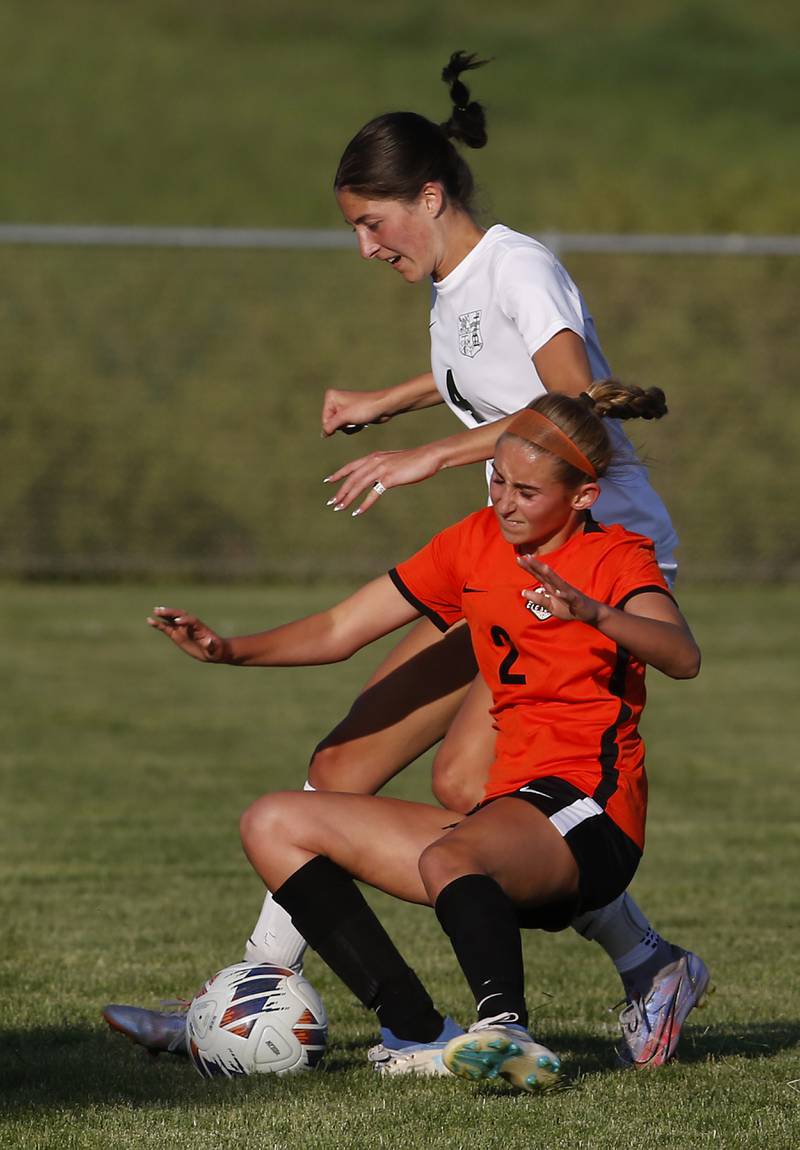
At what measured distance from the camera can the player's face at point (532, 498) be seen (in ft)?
13.8

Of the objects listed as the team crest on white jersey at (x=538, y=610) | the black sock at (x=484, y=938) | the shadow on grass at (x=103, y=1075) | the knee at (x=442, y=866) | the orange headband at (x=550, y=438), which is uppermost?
the orange headband at (x=550, y=438)

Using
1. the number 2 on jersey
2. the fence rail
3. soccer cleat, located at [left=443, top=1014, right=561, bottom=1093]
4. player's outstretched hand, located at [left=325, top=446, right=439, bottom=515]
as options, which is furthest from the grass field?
the fence rail

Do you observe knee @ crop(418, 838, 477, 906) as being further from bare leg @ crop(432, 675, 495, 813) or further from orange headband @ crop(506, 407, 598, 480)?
orange headband @ crop(506, 407, 598, 480)

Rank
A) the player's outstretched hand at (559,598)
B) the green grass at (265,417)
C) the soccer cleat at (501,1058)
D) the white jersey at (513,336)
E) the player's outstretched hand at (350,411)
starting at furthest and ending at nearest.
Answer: the green grass at (265,417), the player's outstretched hand at (350,411), the white jersey at (513,336), the player's outstretched hand at (559,598), the soccer cleat at (501,1058)

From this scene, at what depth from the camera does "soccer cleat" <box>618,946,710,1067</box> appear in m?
4.44

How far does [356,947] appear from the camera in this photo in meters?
4.30

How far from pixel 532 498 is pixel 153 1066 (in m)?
1.60

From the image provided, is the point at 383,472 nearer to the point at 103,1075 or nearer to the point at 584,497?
the point at 584,497

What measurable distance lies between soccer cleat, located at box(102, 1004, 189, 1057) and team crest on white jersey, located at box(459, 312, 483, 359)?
1.75 meters

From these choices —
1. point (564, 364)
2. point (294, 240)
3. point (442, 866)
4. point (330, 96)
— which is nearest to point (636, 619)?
point (442, 866)

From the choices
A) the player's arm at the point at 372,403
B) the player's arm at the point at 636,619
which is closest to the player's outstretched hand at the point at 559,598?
the player's arm at the point at 636,619

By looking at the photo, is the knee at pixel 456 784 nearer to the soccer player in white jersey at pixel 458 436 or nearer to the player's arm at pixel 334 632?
the soccer player in white jersey at pixel 458 436

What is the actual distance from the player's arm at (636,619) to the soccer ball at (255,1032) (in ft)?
3.71

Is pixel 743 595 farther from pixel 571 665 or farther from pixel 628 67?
pixel 628 67
